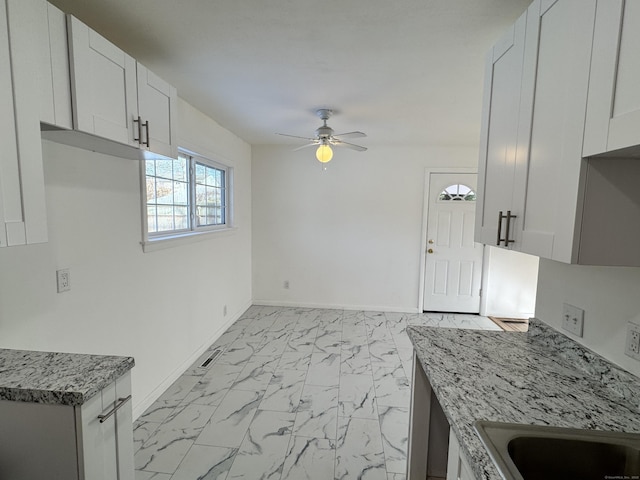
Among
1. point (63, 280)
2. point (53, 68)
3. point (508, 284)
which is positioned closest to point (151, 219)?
point (63, 280)

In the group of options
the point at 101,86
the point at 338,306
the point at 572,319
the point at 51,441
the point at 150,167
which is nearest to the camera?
the point at 51,441

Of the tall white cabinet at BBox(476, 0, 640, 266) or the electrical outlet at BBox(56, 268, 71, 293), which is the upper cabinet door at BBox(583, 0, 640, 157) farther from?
the electrical outlet at BBox(56, 268, 71, 293)

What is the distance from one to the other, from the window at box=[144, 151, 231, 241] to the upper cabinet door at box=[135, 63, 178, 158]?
0.25m

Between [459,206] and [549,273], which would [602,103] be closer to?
[549,273]

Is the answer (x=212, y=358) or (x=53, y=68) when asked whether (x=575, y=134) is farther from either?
(x=212, y=358)

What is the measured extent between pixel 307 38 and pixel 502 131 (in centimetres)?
113

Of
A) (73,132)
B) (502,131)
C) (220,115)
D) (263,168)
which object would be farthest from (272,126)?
(502,131)

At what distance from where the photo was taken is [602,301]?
1155 millimetres

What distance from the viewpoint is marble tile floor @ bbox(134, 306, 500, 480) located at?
1809mm

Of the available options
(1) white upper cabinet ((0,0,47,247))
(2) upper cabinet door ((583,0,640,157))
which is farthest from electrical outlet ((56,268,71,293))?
(2) upper cabinet door ((583,0,640,157))

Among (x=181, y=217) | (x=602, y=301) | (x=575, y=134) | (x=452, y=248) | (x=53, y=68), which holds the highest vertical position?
(x=53, y=68)

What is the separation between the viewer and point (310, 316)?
433cm

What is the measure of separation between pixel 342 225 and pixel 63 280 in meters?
3.41

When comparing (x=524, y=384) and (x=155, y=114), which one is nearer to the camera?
(x=524, y=384)
